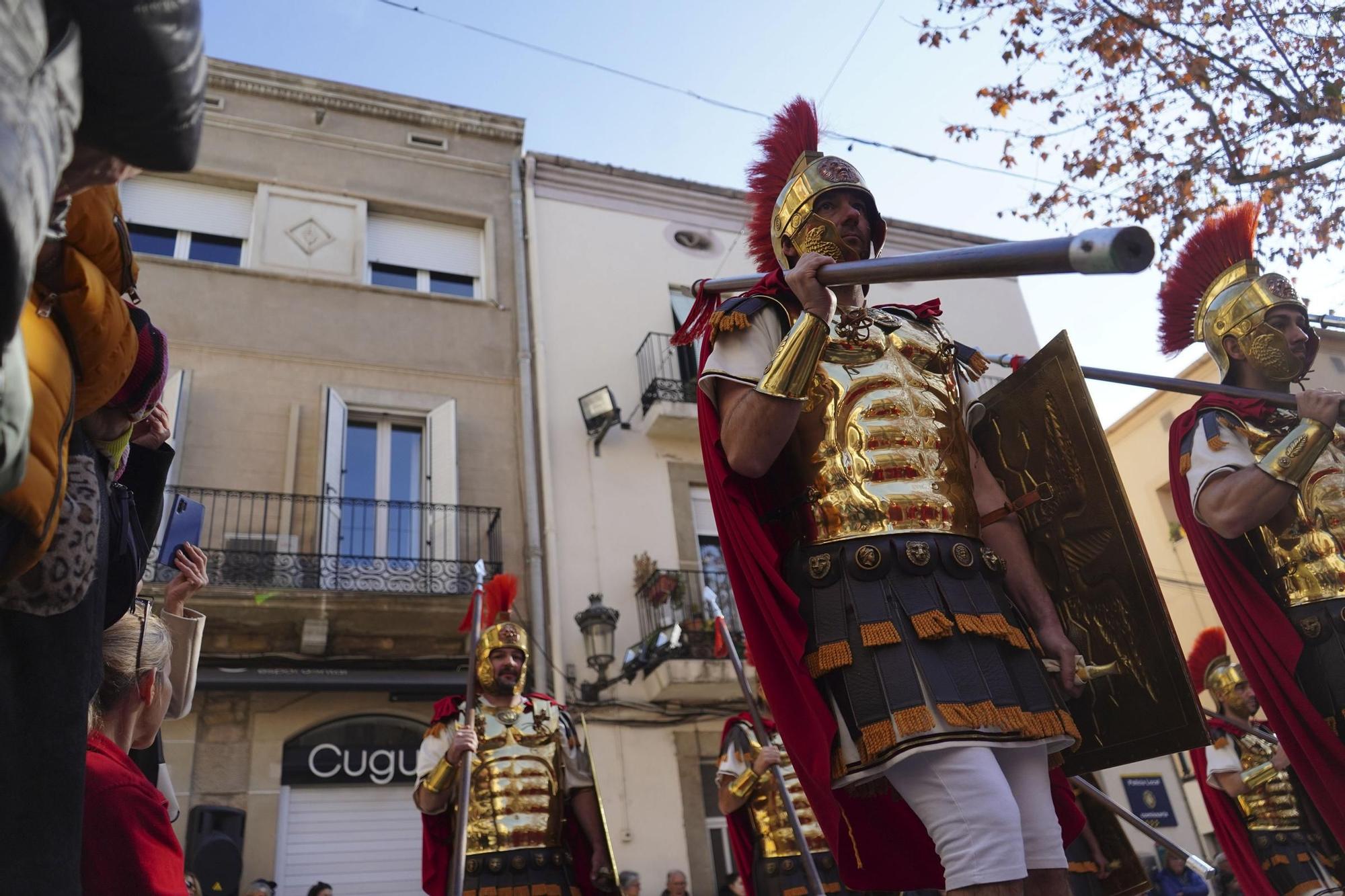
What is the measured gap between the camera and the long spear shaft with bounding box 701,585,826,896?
15.2 feet

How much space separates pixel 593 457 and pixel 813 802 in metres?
10.0

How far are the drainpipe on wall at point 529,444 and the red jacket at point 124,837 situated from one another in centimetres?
853

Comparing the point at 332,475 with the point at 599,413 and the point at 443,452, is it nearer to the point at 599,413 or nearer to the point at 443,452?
the point at 443,452

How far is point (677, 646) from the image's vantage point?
10.5 m

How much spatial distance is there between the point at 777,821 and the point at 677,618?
4891mm

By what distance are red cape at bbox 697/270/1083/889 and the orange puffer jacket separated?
4.86ft

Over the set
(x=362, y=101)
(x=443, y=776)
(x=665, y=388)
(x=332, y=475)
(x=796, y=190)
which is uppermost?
(x=362, y=101)

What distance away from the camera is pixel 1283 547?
144 inches

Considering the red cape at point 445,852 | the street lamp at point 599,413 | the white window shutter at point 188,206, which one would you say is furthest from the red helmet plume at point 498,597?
the white window shutter at point 188,206

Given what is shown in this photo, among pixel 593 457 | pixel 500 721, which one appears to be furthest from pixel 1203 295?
pixel 593 457

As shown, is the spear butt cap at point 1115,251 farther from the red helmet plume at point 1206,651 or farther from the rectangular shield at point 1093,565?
the red helmet plume at point 1206,651

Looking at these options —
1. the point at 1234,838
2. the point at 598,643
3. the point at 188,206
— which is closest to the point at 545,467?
the point at 598,643

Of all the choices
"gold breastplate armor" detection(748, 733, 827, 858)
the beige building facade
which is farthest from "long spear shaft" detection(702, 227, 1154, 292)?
the beige building facade

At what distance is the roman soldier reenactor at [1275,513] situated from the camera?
3.39m
